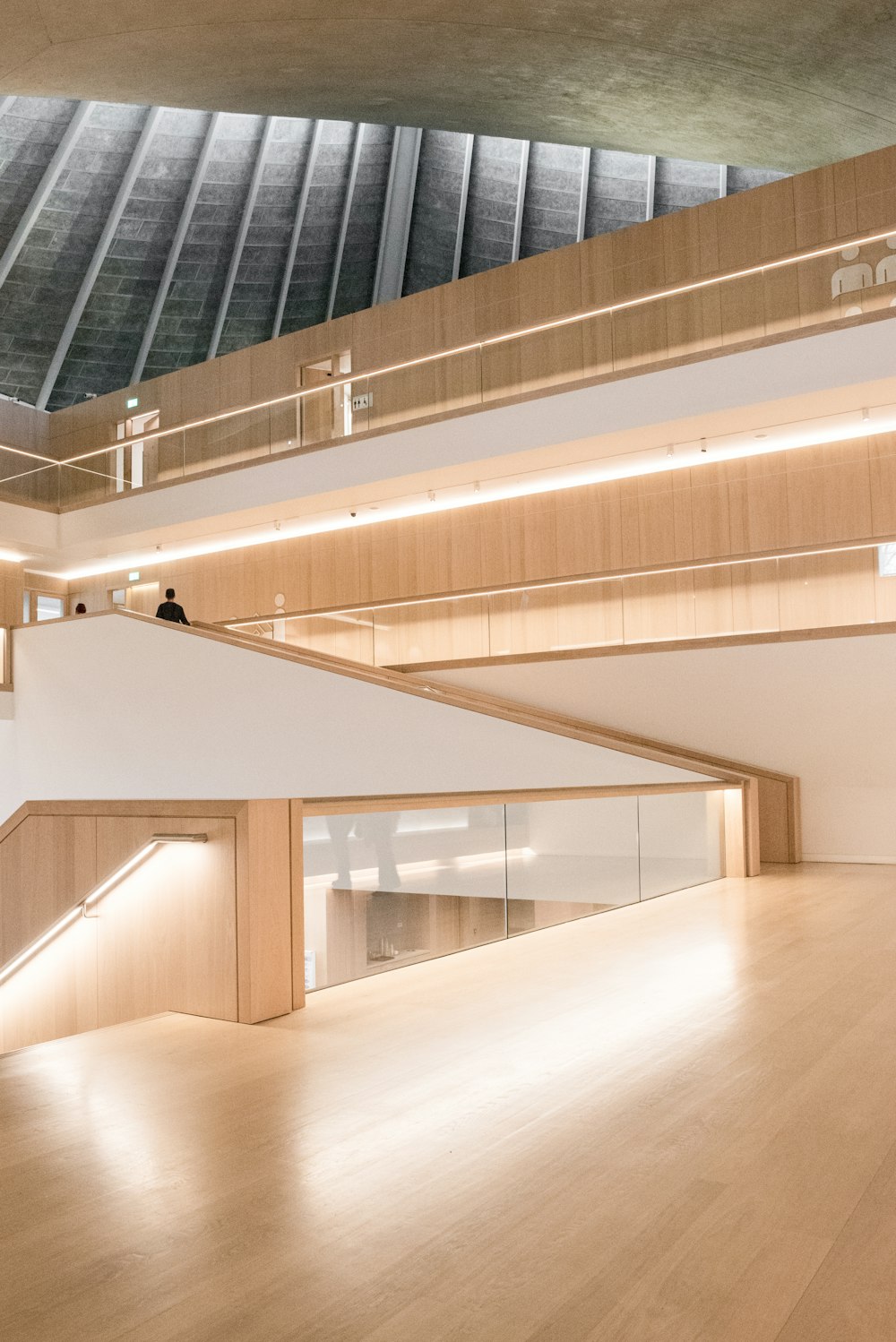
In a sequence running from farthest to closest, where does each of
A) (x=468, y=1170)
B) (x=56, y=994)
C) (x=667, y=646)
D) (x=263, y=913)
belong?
(x=667, y=646) < (x=56, y=994) < (x=263, y=913) < (x=468, y=1170)

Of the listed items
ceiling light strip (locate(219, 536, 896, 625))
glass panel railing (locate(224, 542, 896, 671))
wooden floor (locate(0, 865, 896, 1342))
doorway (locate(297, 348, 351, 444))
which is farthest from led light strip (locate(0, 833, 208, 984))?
doorway (locate(297, 348, 351, 444))

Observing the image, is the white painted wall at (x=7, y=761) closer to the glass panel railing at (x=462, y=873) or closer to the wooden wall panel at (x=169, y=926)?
the glass panel railing at (x=462, y=873)

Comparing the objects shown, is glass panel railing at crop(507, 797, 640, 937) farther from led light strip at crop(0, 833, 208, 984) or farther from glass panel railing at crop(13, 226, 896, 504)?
glass panel railing at crop(13, 226, 896, 504)

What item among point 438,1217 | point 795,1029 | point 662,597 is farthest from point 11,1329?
point 662,597

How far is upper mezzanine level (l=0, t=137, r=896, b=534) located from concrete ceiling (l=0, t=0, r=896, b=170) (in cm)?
174

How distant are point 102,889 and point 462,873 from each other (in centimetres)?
198

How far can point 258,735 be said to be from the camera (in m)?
10.9

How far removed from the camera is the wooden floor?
221 cm

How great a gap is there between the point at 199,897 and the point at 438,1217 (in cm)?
251

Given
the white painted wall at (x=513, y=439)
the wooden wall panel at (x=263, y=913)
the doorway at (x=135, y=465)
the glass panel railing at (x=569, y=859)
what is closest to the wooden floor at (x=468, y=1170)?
the wooden wall panel at (x=263, y=913)

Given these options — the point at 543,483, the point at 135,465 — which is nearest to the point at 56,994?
the point at 543,483

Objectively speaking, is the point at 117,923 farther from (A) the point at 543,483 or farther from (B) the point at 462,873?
(A) the point at 543,483

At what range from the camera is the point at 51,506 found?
18094mm

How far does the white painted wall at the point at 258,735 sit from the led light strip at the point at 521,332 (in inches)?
183
